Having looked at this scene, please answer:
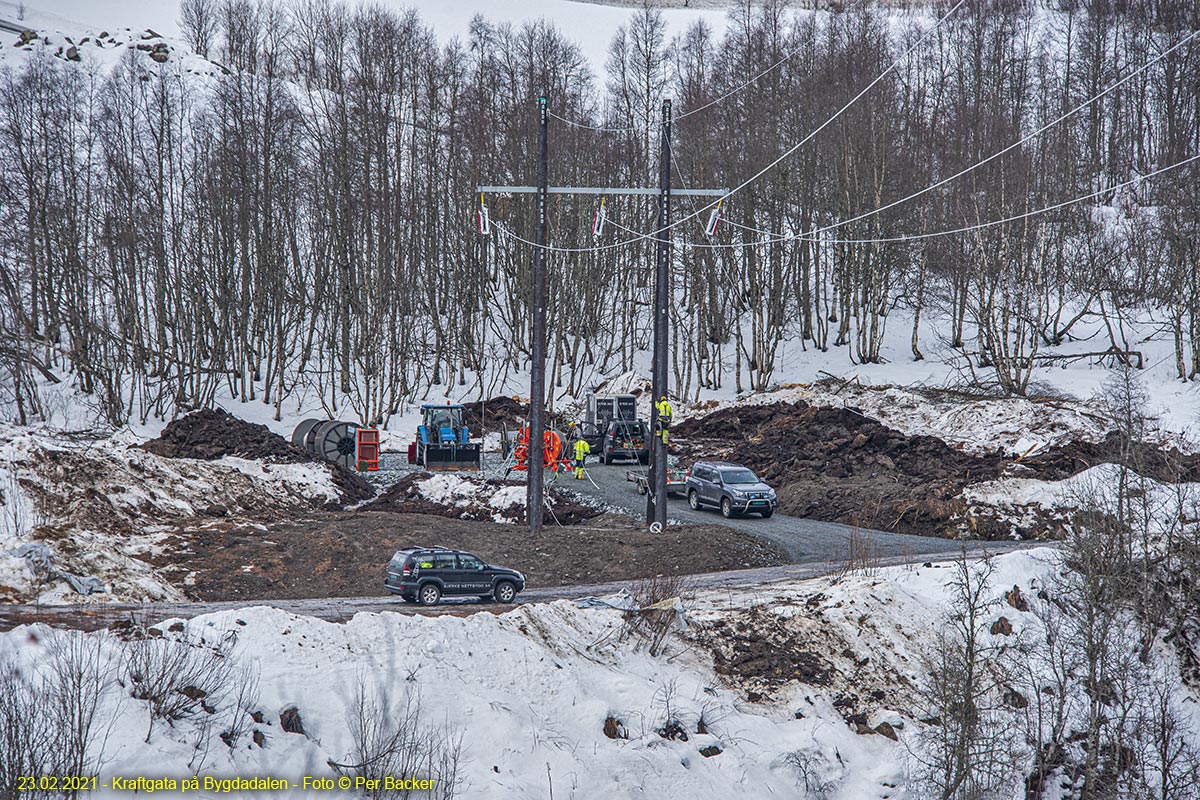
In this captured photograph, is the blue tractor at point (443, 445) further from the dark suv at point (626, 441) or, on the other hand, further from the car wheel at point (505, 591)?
the car wheel at point (505, 591)

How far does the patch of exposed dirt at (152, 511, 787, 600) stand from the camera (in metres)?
18.6

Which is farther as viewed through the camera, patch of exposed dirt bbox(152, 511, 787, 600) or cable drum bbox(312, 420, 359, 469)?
cable drum bbox(312, 420, 359, 469)

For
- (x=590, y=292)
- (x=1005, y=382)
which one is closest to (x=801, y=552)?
(x=1005, y=382)

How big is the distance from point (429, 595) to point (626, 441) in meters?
22.7

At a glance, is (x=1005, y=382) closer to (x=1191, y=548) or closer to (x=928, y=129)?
(x=1191, y=548)

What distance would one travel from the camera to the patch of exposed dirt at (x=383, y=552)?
18609 millimetres

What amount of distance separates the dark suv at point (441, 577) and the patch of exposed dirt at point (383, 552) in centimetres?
236

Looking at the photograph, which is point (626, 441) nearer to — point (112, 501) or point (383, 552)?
point (383, 552)

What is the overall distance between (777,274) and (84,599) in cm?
3950

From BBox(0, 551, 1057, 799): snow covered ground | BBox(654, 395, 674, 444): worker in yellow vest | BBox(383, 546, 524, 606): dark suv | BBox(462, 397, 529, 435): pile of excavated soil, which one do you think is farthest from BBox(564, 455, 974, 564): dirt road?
BBox(462, 397, 529, 435): pile of excavated soil

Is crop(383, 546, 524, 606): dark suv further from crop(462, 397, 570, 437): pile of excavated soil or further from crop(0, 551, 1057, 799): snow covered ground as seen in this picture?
crop(462, 397, 570, 437): pile of excavated soil

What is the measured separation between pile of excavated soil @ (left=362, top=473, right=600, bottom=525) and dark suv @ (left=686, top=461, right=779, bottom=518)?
11.2 feet

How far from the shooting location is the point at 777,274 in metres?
49.1

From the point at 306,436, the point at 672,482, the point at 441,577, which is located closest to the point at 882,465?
the point at 672,482
